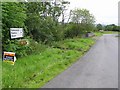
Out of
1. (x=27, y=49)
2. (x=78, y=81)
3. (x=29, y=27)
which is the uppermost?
(x=29, y=27)

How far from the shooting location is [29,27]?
17750 millimetres

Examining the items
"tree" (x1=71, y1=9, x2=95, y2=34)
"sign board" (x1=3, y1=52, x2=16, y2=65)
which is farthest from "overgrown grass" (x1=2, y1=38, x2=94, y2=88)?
"tree" (x1=71, y1=9, x2=95, y2=34)

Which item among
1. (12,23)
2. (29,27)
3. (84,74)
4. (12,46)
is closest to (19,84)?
(84,74)

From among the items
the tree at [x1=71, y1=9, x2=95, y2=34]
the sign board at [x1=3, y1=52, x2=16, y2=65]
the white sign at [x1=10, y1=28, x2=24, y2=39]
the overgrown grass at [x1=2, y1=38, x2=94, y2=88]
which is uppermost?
the tree at [x1=71, y1=9, x2=95, y2=34]

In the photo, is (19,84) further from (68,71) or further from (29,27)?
(29,27)

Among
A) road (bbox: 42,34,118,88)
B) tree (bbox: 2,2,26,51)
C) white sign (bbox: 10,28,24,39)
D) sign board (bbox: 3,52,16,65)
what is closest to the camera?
road (bbox: 42,34,118,88)

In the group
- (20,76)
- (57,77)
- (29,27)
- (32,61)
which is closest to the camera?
(20,76)

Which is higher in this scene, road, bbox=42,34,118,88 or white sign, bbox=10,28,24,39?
white sign, bbox=10,28,24,39

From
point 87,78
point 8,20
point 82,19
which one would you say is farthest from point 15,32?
point 82,19

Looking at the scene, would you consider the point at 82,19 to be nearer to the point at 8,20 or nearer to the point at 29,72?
the point at 8,20

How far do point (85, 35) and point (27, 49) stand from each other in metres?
26.9

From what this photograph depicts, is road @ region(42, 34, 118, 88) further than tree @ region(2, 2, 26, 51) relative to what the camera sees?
No

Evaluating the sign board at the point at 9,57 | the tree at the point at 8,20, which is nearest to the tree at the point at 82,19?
the tree at the point at 8,20

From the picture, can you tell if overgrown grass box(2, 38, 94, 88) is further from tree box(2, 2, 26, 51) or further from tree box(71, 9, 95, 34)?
tree box(71, 9, 95, 34)
